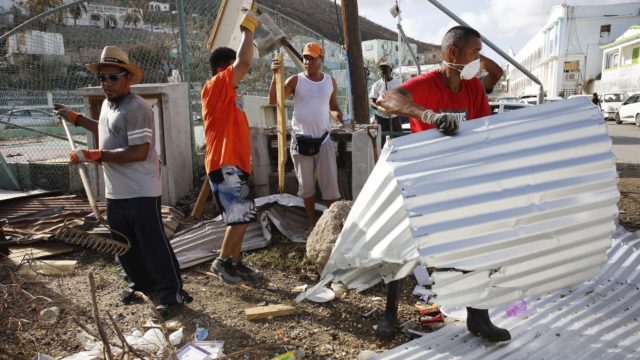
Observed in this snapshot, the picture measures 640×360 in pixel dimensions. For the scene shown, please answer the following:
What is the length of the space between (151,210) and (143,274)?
0.60 meters

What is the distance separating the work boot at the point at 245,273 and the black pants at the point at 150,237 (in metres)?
0.55

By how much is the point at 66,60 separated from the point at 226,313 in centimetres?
524

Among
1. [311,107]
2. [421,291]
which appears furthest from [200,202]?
[421,291]

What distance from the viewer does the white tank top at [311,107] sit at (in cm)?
→ 439

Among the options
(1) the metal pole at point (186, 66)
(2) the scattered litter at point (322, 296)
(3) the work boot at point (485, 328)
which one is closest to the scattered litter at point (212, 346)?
(2) the scattered litter at point (322, 296)

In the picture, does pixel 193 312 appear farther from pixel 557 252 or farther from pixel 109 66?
pixel 557 252

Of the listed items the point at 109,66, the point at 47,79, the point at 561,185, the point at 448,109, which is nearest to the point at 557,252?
the point at 561,185

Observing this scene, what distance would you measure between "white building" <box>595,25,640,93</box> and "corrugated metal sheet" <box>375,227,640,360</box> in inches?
1270

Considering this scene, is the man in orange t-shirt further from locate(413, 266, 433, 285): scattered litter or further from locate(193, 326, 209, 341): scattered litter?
locate(413, 266, 433, 285): scattered litter

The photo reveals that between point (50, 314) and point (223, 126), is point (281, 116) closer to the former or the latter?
point (223, 126)

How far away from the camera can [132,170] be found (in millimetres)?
3053

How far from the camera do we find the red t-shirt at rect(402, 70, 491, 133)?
106 inches

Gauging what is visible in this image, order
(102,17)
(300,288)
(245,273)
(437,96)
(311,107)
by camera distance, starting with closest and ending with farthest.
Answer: (437,96) → (300,288) → (245,273) → (311,107) → (102,17)

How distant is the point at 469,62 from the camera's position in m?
2.64
